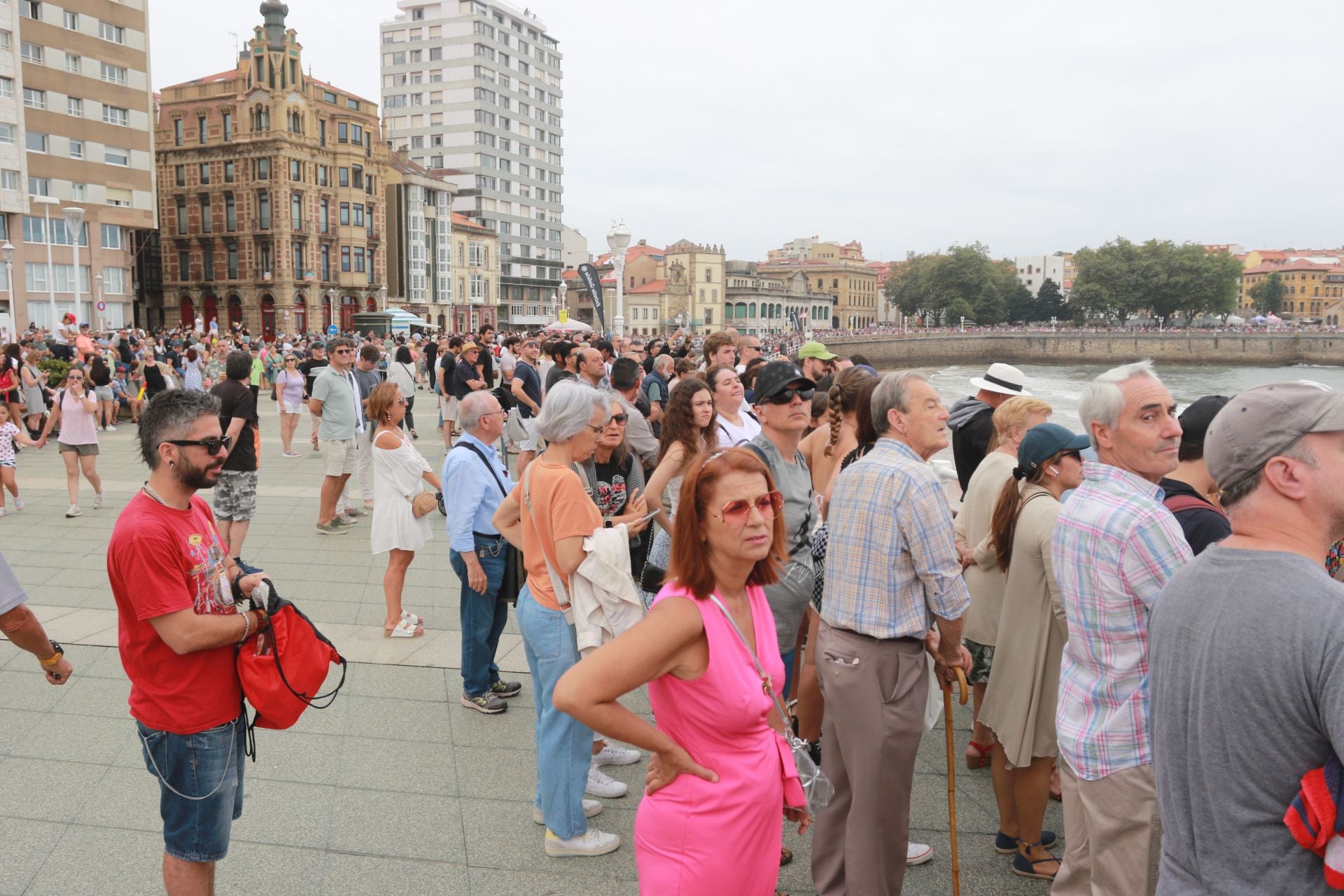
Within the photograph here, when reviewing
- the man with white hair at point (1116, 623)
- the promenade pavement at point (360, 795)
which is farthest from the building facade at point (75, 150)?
the man with white hair at point (1116, 623)

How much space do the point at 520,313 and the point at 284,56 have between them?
123ft

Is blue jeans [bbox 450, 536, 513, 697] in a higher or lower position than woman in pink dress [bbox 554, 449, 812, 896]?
lower

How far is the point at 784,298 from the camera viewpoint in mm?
128750

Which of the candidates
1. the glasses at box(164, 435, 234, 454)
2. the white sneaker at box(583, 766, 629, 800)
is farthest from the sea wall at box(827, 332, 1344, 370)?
the glasses at box(164, 435, 234, 454)

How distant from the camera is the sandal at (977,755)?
4551 mm

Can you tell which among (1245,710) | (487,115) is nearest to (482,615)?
(1245,710)

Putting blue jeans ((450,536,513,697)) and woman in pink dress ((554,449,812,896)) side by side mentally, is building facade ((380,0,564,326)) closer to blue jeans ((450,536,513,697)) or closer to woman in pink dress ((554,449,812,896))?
blue jeans ((450,536,513,697))

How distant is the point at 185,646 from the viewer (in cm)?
274

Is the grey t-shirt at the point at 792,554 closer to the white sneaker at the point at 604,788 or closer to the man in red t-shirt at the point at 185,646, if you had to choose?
the white sneaker at the point at 604,788

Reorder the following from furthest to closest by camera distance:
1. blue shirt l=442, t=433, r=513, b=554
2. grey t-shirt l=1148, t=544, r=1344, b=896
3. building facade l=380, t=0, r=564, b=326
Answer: building facade l=380, t=0, r=564, b=326 → blue shirt l=442, t=433, r=513, b=554 → grey t-shirt l=1148, t=544, r=1344, b=896

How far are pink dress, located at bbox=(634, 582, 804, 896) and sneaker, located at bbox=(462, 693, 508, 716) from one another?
2847 millimetres

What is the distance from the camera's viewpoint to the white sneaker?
4.25 meters

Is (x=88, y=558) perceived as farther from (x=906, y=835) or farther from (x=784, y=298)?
(x=784, y=298)

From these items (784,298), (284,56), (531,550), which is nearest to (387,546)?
(531,550)
